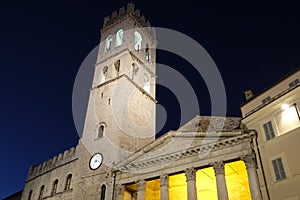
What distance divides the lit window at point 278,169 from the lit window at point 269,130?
124 cm

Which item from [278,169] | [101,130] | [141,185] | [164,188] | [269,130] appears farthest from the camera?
[101,130]

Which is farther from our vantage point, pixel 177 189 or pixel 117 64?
pixel 117 64

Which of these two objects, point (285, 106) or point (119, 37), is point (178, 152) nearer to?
point (285, 106)

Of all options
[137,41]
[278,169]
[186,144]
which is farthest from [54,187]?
[278,169]

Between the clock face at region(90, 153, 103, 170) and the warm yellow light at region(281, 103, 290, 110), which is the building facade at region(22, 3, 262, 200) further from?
the warm yellow light at region(281, 103, 290, 110)

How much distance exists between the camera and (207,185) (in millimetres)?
19156

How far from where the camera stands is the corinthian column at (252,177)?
12.5 meters

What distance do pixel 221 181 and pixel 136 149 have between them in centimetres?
945

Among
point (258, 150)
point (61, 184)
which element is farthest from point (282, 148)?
point (61, 184)

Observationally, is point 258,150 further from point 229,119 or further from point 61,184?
point 61,184

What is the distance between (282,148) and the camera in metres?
12.3

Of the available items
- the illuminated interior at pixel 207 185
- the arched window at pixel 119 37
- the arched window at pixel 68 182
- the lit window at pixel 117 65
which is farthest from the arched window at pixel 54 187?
the arched window at pixel 119 37

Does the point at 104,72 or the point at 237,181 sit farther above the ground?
the point at 104,72

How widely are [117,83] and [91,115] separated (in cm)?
379
